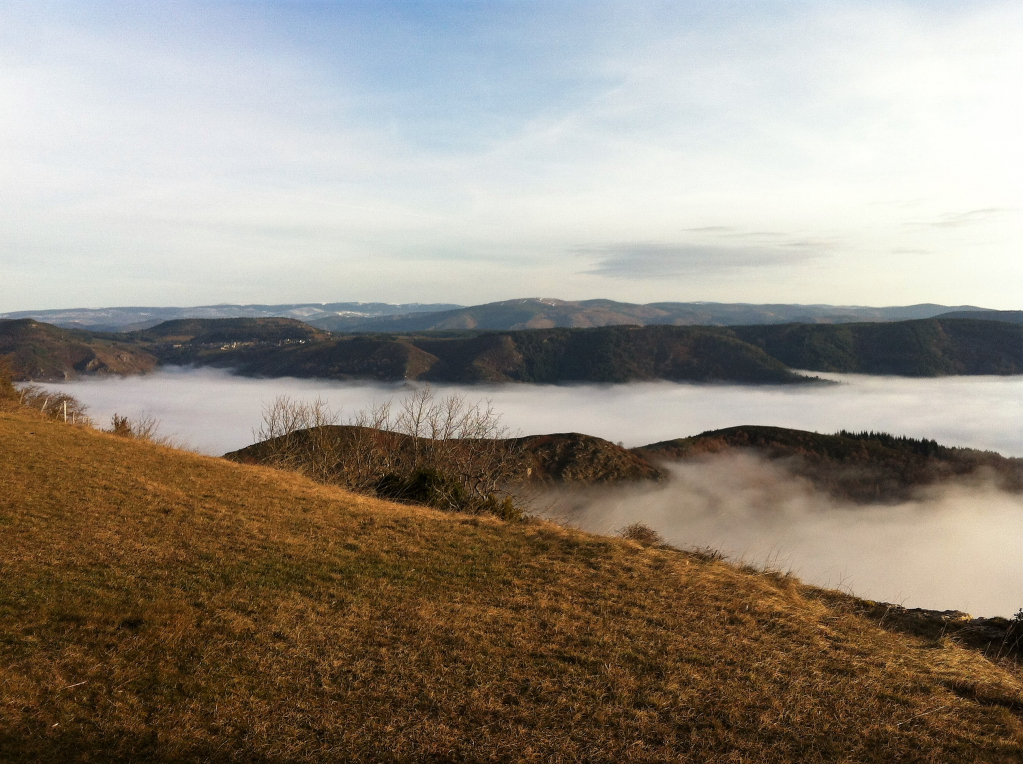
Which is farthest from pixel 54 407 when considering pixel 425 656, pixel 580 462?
pixel 580 462

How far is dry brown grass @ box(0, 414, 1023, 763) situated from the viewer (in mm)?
6984

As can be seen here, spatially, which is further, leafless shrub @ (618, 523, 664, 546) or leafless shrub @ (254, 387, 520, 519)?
leafless shrub @ (254, 387, 520, 519)

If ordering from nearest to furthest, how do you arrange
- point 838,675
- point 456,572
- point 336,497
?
point 838,675 < point 456,572 < point 336,497

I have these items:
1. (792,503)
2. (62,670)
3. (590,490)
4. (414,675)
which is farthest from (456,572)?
(792,503)

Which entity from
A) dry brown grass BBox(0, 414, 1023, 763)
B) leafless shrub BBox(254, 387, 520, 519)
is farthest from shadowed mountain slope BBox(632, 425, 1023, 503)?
dry brown grass BBox(0, 414, 1023, 763)

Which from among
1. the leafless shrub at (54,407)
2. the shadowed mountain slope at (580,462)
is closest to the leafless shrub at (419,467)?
the leafless shrub at (54,407)

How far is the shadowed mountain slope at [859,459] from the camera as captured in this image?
137250 mm

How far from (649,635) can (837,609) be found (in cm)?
593

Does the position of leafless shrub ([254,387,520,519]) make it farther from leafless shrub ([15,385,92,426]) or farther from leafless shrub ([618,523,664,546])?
leafless shrub ([15,385,92,426])

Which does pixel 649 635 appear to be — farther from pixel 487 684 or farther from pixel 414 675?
pixel 414 675

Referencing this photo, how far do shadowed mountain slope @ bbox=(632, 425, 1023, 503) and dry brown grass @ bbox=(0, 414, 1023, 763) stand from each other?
5307 inches

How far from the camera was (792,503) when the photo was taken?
134500 millimetres

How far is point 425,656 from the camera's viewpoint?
29.1ft

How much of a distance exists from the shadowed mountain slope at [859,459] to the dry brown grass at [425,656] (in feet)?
442
